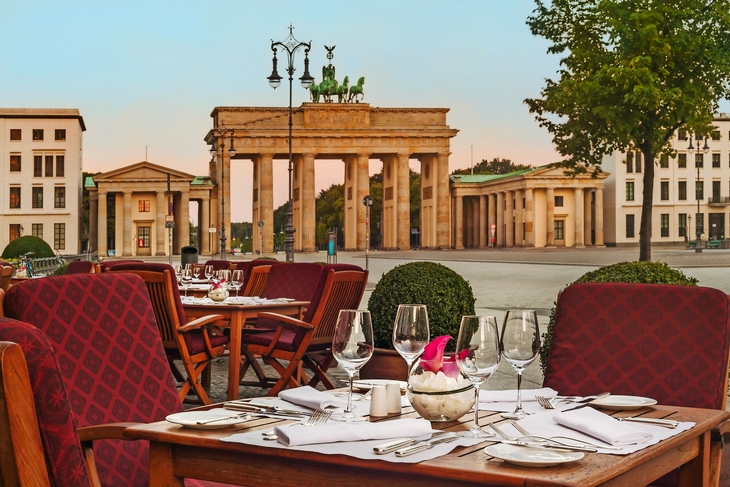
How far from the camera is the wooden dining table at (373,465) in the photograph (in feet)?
7.35

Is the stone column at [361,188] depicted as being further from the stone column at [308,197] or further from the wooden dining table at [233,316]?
the wooden dining table at [233,316]

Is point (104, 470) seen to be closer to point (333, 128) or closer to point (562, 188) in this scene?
point (333, 128)

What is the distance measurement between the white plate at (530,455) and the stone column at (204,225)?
89957 millimetres

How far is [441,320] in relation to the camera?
7.98 metres

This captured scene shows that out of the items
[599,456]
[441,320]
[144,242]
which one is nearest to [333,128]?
[144,242]

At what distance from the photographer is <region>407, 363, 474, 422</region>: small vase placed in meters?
2.89

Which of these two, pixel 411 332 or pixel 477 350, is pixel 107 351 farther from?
pixel 477 350

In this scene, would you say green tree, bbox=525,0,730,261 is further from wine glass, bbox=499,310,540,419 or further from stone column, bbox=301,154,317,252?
stone column, bbox=301,154,317,252

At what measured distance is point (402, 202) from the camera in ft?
304

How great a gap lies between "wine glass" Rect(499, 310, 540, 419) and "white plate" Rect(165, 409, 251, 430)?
31.9 inches

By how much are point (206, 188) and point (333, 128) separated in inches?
545

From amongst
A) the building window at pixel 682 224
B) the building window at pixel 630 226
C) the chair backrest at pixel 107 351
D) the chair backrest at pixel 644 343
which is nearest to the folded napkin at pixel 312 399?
the chair backrest at pixel 107 351

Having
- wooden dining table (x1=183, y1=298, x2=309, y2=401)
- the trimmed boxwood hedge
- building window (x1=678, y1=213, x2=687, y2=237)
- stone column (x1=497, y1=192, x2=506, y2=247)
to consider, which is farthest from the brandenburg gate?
the trimmed boxwood hedge

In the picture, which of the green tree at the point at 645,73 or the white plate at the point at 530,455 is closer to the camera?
the white plate at the point at 530,455
